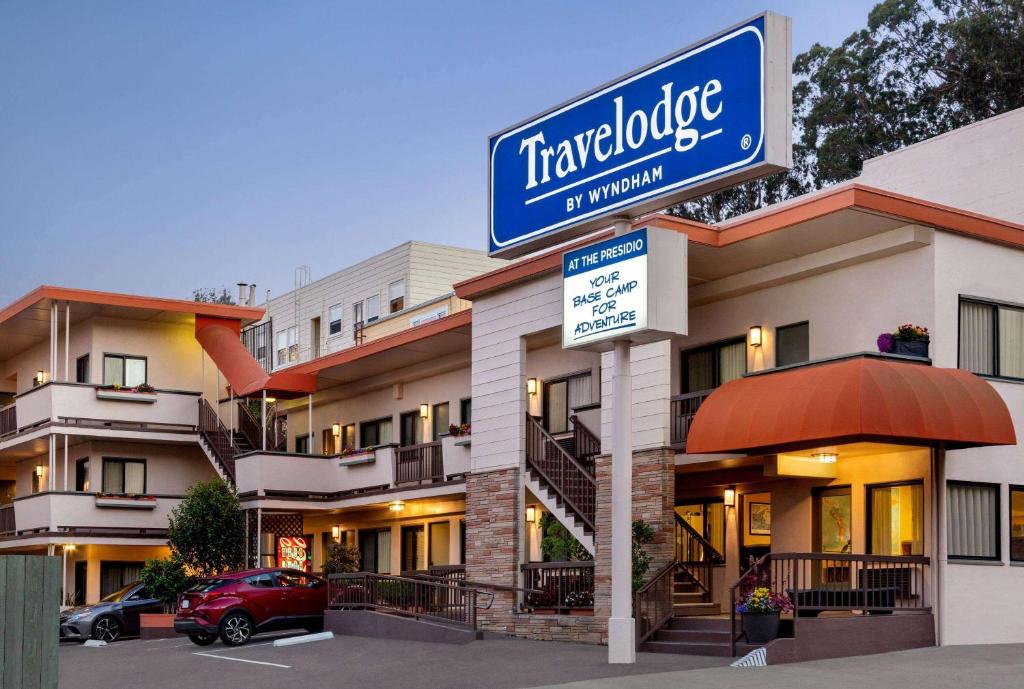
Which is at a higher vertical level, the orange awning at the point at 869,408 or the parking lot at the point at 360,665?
the orange awning at the point at 869,408

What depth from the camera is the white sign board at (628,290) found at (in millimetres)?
18734

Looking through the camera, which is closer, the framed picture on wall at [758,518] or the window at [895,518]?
the window at [895,518]

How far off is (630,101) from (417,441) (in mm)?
20511

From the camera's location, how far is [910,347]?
22250 mm

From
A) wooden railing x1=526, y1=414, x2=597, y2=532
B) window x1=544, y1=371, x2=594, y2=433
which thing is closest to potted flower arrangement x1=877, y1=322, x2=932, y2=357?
wooden railing x1=526, y1=414, x2=597, y2=532

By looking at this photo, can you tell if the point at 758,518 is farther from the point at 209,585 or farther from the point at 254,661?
the point at 209,585

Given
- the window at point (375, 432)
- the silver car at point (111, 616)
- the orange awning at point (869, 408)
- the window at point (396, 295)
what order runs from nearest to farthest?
the orange awning at point (869, 408) → the silver car at point (111, 616) → the window at point (375, 432) → the window at point (396, 295)

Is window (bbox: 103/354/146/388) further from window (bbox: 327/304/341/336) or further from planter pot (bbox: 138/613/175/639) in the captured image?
window (bbox: 327/304/341/336)

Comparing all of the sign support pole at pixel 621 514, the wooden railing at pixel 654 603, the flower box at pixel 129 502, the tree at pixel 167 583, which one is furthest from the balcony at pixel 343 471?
the sign support pole at pixel 621 514

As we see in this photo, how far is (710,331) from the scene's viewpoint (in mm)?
27438

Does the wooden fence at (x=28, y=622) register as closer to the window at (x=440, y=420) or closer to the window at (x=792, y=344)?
the window at (x=792, y=344)

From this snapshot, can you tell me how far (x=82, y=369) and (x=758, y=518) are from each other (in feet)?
79.9

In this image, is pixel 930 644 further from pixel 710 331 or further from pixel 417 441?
pixel 417 441

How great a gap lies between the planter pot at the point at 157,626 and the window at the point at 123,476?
409 inches
